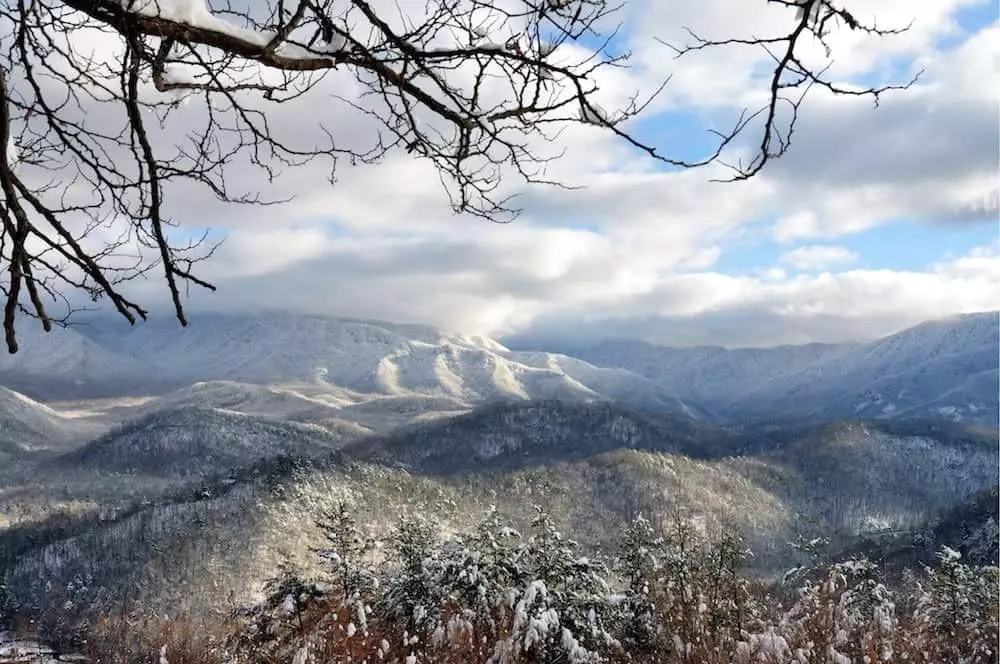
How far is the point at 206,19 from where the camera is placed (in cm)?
265

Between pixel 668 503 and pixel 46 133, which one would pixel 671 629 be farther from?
pixel 668 503

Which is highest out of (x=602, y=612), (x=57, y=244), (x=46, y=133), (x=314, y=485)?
(x=46, y=133)

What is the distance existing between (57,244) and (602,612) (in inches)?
451

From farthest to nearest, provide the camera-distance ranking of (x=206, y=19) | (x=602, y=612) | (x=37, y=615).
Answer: (x=37, y=615) → (x=602, y=612) → (x=206, y=19)

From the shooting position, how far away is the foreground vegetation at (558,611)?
29.7 feet

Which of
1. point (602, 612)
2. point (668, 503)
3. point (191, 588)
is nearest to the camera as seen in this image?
point (602, 612)

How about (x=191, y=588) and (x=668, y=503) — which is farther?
(x=668, y=503)

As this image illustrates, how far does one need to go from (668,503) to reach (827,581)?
186 meters

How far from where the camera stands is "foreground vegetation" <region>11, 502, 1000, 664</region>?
9.06 meters

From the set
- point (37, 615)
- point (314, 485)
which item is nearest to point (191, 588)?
point (37, 615)

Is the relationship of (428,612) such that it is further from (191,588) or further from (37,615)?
(191,588)

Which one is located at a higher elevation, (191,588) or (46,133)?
(46,133)

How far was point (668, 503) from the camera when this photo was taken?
614 feet

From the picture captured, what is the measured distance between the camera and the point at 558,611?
1152 cm
